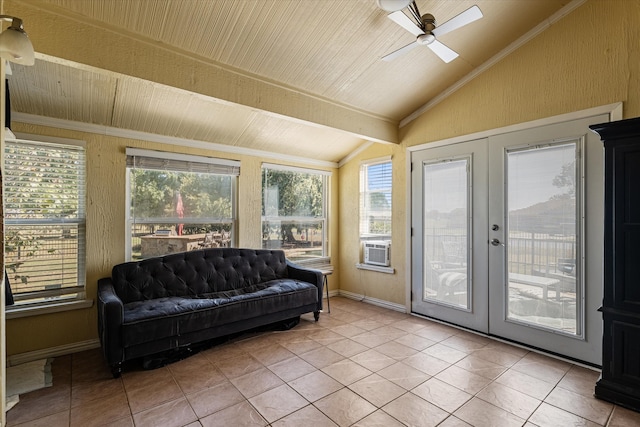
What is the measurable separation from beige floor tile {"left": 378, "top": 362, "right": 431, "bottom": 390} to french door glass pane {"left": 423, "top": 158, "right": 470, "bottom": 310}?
1.26 m

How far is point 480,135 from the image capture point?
336 cm

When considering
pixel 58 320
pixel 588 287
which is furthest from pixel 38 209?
pixel 588 287

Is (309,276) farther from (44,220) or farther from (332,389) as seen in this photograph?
(44,220)

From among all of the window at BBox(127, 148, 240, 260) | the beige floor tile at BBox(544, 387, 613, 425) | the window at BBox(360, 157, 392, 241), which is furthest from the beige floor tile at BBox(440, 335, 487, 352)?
the window at BBox(127, 148, 240, 260)

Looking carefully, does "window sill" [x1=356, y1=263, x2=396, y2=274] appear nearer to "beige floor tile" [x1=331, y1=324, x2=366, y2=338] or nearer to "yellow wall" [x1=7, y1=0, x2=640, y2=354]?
"yellow wall" [x1=7, y1=0, x2=640, y2=354]

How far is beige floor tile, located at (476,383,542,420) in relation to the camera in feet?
6.78

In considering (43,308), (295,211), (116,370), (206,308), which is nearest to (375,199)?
(295,211)

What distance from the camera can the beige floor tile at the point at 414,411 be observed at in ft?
6.42

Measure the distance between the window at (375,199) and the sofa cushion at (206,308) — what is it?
1366 millimetres

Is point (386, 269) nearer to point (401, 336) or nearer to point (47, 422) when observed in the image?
point (401, 336)

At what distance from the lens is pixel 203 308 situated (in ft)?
9.43

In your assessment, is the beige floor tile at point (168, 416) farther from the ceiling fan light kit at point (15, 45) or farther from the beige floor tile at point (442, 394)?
the ceiling fan light kit at point (15, 45)

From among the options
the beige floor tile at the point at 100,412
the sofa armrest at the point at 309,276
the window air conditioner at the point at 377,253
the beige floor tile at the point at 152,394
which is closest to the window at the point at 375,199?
the window air conditioner at the point at 377,253

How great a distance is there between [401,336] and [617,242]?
1.99 metres
